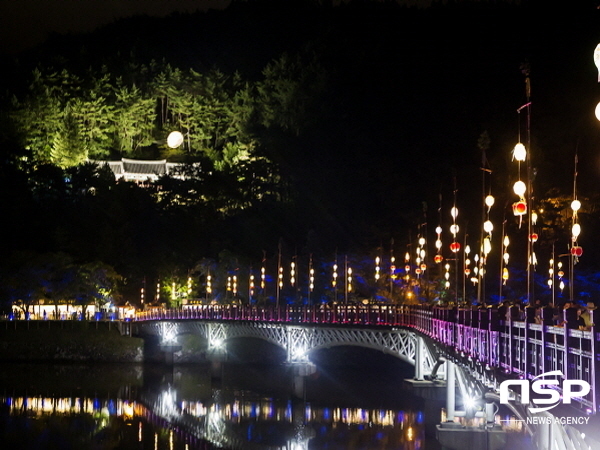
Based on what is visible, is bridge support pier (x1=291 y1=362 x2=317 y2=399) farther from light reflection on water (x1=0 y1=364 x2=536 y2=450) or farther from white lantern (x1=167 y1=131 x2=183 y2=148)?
white lantern (x1=167 y1=131 x2=183 y2=148)

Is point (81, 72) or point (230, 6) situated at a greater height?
point (230, 6)

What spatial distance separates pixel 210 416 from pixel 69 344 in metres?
29.8

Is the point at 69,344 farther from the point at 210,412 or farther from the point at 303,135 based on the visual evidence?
the point at 303,135

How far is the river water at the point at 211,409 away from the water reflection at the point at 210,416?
5cm

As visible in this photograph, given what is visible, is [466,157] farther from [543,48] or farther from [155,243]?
[155,243]

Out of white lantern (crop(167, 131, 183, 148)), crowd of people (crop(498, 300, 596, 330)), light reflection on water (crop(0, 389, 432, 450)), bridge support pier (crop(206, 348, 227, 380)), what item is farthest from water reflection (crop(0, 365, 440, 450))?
white lantern (crop(167, 131, 183, 148))

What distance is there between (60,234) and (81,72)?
41094 mm

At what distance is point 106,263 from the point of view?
8756cm

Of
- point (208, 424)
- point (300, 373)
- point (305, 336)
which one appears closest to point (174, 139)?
point (300, 373)

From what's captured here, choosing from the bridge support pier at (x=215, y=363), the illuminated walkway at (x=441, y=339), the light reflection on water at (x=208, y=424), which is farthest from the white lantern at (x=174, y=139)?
the light reflection on water at (x=208, y=424)

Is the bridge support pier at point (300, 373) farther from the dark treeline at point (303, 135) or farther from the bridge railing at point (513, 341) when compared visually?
the dark treeline at point (303, 135)

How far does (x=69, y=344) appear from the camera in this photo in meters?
71.5

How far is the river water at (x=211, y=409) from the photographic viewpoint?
3891 centimetres

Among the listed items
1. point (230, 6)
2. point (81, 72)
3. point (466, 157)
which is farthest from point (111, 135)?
point (230, 6)
